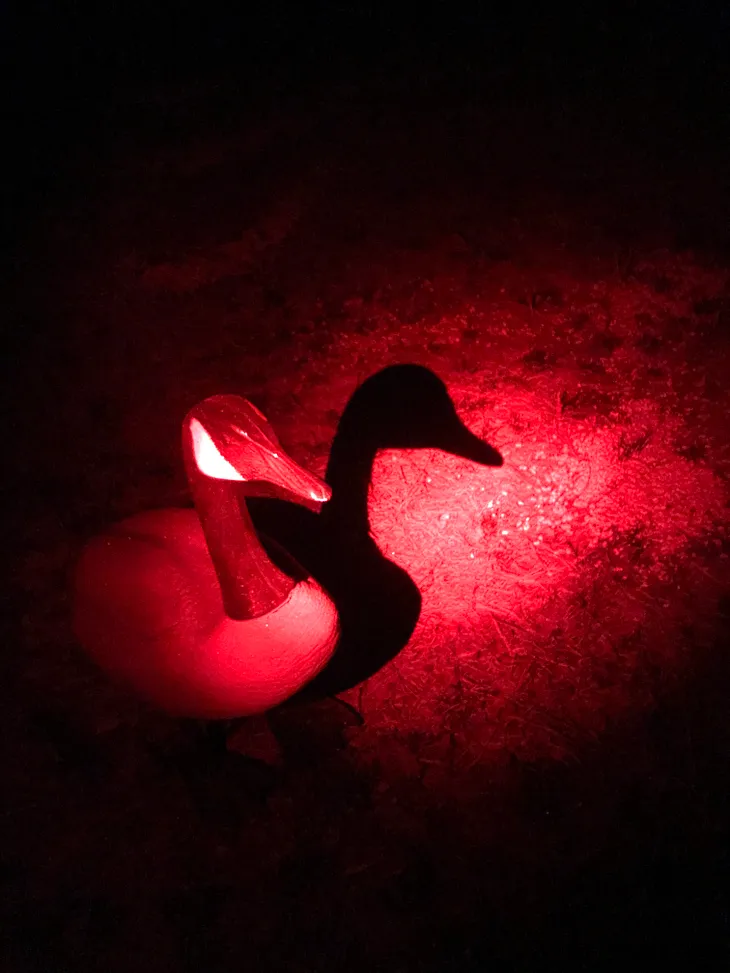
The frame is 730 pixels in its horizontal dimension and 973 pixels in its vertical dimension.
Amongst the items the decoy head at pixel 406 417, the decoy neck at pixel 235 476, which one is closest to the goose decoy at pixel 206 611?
the decoy neck at pixel 235 476

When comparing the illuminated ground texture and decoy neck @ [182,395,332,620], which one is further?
the illuminated ground texture

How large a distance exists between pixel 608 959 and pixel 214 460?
1934 mm

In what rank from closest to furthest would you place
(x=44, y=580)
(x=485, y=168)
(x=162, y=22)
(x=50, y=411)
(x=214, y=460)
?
(x=214, y=460), (x=44, y=580), (x=50, y=411), (x=485, y=168), (x=162, y=22)

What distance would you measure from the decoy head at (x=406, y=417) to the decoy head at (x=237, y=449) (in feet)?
4.50

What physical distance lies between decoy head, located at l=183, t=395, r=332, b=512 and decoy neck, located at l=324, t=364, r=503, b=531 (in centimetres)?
120

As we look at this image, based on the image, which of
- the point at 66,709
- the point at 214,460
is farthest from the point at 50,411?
the point at 214,460

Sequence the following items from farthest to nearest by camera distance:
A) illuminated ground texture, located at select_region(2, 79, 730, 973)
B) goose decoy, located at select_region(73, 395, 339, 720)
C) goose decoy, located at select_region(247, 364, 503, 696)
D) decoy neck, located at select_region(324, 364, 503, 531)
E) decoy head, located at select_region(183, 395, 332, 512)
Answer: decoy neck, located at select_region(324, 364, 503, 531) < goose decoy, located at select_region(247, 364, 503, 696) < illuminated ground texture, located at select_region(2, 79, 730, 973) < goose decoy, located at select_region(73, 395, 339, 720) < decoy head, located at select_region(183, 395, 332, 512)

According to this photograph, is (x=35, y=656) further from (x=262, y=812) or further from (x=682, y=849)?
(x=682, y=849)

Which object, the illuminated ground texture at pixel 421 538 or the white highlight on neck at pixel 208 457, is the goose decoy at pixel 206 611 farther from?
the illuminated ground texture at pixel 421 538

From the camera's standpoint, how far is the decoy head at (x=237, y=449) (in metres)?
1.62

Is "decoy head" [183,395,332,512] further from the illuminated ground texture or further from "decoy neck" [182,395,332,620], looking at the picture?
the illuminated ground texture

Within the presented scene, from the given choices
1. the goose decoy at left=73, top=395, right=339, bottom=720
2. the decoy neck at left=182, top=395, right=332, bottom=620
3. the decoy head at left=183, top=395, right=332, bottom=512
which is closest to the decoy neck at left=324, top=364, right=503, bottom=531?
the goose decoy at left=73, top=395, right=339, bottom=720

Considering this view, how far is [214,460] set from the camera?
164cm

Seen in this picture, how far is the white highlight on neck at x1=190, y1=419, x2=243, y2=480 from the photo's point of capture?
1620mm
